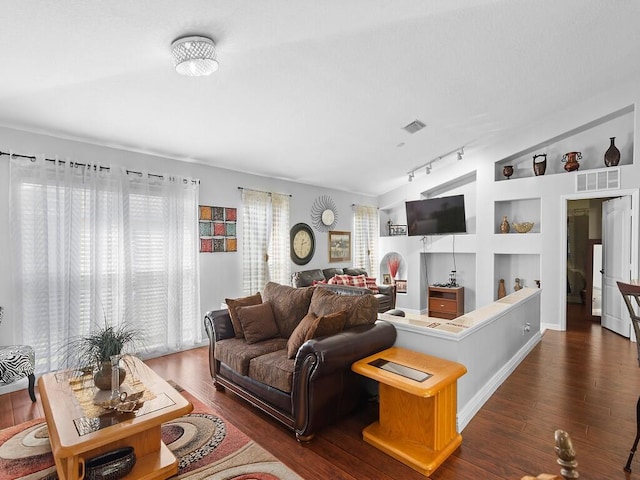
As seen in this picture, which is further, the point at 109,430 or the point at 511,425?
the point at 511,425

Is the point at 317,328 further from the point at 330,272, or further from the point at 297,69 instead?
the point at 330,272

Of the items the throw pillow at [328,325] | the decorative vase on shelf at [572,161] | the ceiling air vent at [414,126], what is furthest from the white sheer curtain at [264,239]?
the decorative vase on shelf at [572,161]

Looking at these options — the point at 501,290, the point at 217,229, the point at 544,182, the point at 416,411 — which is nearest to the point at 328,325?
the point at 416,411

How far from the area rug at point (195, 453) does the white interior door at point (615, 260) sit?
5.28 meters

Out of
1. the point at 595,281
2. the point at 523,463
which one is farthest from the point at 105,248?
the point at 595,281

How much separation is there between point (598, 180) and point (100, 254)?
6.64m

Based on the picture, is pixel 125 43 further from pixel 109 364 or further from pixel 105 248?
pixel 105 248

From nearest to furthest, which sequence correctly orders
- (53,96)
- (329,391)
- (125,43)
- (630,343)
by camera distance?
1. (125,43)
2. (329,391)
3. (53,96)
4. (630,343)

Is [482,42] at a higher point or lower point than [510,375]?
higher

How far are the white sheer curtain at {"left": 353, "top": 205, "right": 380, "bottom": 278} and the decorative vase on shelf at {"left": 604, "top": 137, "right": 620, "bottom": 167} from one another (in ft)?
13.6

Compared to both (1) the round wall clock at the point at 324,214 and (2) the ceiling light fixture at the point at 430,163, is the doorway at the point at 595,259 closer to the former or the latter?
(2) the ceiling light fixture at the point at 430,163

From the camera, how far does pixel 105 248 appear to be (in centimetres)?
384

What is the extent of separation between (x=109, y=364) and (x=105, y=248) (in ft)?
6.77

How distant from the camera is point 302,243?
621 cm
